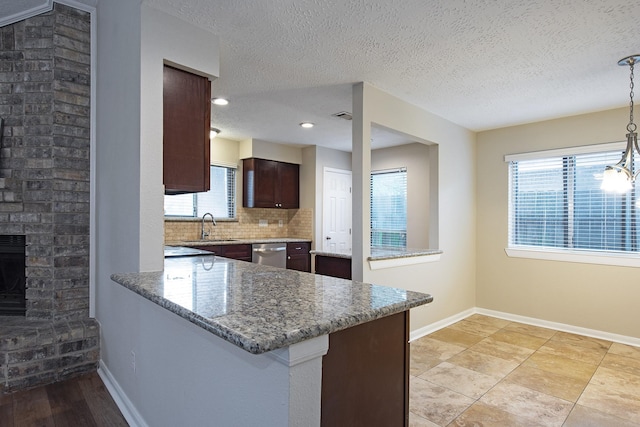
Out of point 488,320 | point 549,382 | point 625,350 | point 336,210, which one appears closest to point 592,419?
point 549,382

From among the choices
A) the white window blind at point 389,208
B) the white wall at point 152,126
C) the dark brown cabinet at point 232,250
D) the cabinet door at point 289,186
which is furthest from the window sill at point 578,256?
the white wall at point 152,126

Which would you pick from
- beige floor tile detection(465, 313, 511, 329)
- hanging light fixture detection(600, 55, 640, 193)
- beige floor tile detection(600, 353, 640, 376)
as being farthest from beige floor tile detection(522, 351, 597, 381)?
hanging light fixture detection(600, 55, 640, 193)

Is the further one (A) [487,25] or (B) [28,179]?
(B) [28,179]

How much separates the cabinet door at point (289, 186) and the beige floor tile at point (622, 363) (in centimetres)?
450

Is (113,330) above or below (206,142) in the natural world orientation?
below

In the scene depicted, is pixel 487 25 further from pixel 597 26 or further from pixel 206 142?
pixel 206 142

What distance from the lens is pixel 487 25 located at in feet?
7.33

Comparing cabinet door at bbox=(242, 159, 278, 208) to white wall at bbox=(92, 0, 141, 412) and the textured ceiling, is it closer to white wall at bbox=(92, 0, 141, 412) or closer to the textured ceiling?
the textured ceiling

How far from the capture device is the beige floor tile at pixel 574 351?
3.31 m

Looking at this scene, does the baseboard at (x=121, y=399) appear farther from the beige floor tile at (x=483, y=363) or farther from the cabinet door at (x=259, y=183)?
the cabinet door at (x=259, y=183)

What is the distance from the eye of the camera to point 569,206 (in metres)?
4.17

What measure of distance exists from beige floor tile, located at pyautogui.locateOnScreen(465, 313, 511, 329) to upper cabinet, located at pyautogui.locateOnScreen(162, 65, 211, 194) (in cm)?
385

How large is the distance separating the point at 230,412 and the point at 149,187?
128 cm

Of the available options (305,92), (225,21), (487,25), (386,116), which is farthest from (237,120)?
(487,25)
